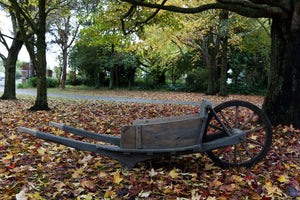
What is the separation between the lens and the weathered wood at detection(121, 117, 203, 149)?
9.92 feet

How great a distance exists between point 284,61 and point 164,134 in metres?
3.83

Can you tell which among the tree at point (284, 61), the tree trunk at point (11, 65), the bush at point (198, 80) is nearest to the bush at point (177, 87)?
the bush at point (198, 80)

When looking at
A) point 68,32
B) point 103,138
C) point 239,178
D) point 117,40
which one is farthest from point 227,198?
point 68,32

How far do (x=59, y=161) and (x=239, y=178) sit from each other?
279cm

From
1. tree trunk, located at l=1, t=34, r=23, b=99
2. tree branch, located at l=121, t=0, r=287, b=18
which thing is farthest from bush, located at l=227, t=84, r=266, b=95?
tree trunk, located at l=1, t=34, r=23, b=99

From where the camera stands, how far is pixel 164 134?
3.04 meters

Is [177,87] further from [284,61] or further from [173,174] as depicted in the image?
[173,174]

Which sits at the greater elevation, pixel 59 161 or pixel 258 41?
pixel 258 41

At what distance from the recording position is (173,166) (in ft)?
11.3

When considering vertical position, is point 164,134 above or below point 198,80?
below

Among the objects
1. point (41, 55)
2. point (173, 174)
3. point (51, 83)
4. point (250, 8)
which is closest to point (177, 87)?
point (51, 83)

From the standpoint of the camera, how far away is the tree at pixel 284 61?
16.6 ft

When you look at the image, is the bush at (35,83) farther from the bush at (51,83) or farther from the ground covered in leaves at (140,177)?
the ground covered in leaves at (140,177)

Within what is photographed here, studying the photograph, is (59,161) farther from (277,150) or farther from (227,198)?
(277,150)
